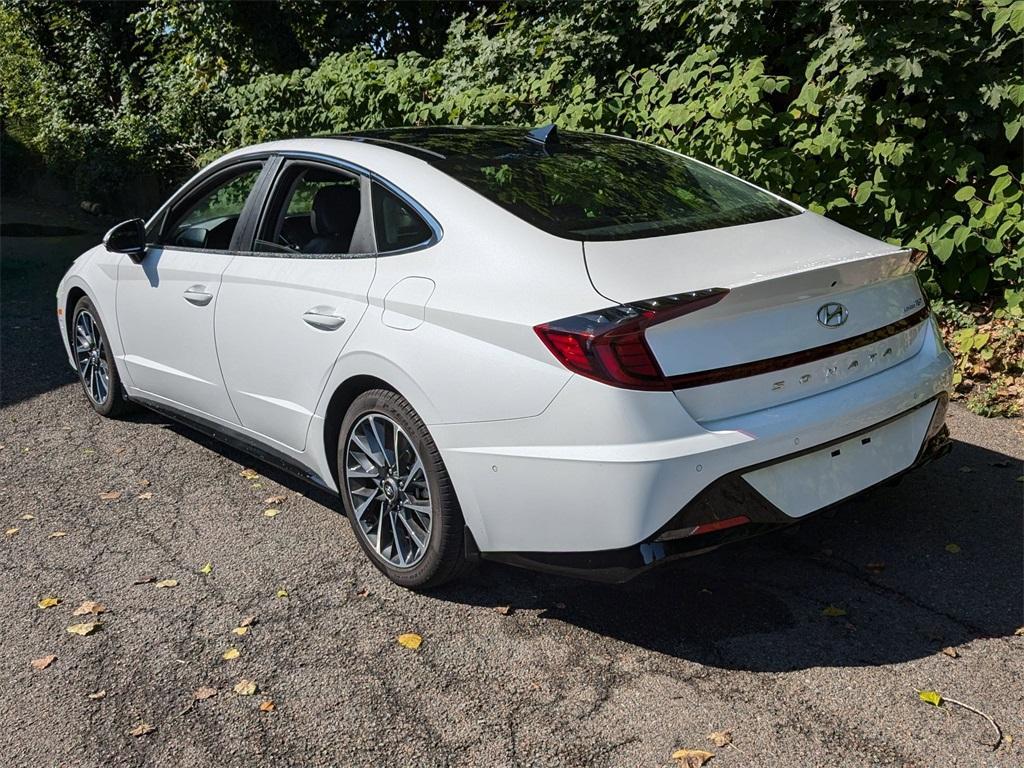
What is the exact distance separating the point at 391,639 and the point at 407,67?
652 cm

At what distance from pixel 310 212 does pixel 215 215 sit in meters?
1.11

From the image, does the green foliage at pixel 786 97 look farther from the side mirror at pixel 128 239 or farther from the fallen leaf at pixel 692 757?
the fallen leaf at pixel 692 757

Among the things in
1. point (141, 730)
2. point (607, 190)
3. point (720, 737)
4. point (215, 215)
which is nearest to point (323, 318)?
point (607, 190)

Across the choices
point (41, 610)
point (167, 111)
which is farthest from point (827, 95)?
point (167, 111)

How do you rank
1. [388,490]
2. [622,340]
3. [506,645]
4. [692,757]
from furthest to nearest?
1. [388,490]
2. [506,645]
3. [622,340]
4. [692,757]

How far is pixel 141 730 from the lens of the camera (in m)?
3.15

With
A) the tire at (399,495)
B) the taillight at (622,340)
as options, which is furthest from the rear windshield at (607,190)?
the tire at (399,495)

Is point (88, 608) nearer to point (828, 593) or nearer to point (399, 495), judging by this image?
point (399, 495)

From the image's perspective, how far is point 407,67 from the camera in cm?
905

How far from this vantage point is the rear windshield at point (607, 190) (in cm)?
368

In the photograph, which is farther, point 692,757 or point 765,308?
point 765,308

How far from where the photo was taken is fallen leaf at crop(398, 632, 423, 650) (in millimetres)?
3582

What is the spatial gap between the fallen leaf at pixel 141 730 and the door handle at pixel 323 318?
1.51 meters

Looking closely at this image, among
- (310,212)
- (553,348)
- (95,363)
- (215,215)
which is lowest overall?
(95,363)
